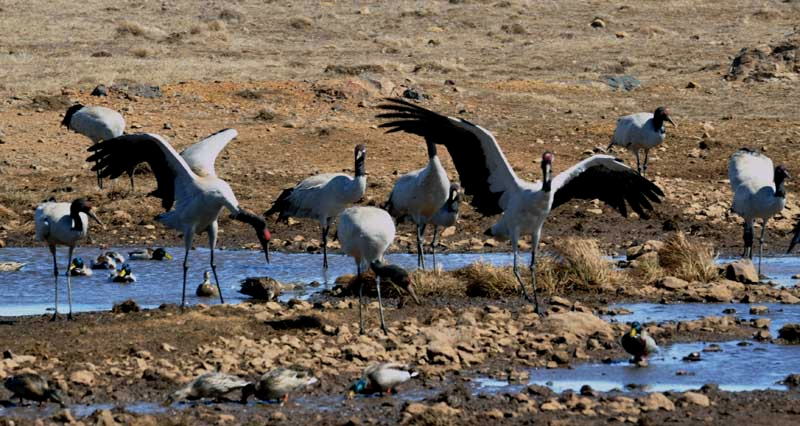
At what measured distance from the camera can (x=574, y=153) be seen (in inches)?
817

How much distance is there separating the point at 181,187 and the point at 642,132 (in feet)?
29.6

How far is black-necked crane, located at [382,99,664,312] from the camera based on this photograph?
1191 centimetres

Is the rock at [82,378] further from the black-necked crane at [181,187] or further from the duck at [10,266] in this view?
the duck at [10,266]

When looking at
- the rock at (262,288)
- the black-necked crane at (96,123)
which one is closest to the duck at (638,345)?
the rock at (262,288)

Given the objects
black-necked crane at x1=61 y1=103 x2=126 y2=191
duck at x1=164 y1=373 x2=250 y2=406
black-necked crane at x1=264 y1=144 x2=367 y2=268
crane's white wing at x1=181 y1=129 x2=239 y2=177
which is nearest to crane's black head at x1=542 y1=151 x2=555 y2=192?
black-necked crane at x1=264 y1=144 x2=367 y2=268

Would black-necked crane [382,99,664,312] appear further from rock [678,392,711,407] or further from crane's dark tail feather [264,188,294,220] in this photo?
rock [678,392,711,407]

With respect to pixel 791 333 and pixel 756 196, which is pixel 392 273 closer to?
pixel 791 333

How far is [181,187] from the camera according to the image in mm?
12422

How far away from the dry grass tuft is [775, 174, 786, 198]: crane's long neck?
152 centimetres

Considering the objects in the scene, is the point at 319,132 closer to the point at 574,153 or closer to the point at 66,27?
the point at 574,153

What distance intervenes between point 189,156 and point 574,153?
8583 mm

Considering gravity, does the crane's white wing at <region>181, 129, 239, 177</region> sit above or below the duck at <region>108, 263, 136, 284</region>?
above

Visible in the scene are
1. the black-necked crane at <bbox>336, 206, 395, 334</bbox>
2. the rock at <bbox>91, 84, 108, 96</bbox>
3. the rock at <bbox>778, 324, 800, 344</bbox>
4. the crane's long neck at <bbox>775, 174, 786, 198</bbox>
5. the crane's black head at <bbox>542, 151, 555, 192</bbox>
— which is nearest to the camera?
the rock at <bbox>778, 324, 800, 344</bbox>

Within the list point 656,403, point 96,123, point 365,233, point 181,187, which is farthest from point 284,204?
point 656,403
